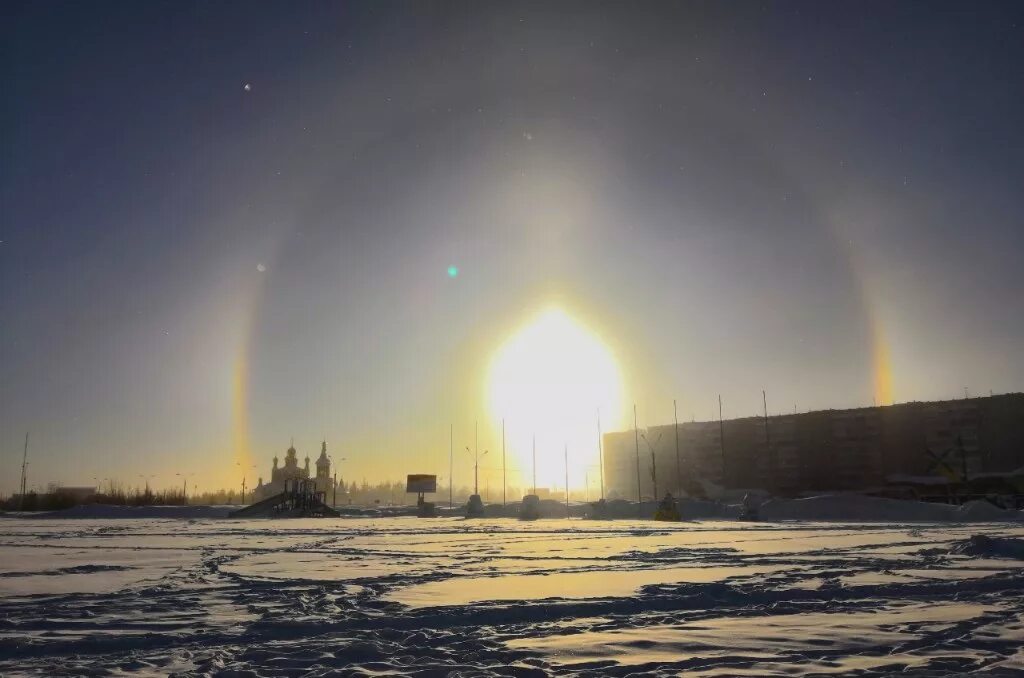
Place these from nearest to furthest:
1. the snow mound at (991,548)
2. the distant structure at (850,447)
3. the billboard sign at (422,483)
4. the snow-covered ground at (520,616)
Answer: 1. the snow-covered ground at (520,616)
2. the snow mound at (991,548)
3. the distant structure at (850,447)
4. the billboard sign at (422,483)

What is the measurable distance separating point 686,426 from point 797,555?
7356 cm

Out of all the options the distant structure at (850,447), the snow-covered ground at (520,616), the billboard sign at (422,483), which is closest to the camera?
the snow-covered ground at (520,616)

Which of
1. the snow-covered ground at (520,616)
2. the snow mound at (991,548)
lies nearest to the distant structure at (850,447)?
the snow mound at (991,548)

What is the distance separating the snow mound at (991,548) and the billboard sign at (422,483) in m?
68.0

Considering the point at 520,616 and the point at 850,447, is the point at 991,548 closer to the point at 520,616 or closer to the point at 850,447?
the point at 520,616

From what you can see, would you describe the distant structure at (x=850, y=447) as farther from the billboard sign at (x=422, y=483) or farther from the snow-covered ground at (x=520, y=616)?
the snow-covered ground at (x=520, y=616)

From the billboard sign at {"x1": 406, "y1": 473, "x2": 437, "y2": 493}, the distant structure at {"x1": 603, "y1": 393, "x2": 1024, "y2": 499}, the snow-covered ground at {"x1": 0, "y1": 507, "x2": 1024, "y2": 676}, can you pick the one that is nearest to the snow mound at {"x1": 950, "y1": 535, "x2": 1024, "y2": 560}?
the snow-covered ground at {"x1": 0, "y1": 507, "x2": 1024, "y2": 676}

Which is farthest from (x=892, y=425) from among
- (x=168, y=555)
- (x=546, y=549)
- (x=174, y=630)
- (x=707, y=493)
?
(x=174, y=630)

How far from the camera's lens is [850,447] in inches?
2771

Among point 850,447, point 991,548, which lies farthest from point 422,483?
point 991,548

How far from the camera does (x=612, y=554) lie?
16.7 meters

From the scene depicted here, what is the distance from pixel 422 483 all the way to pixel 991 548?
Result: 6975 centimetres

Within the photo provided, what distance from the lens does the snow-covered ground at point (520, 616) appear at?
555cm

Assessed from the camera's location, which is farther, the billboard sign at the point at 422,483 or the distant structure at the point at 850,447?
the billboard sign at the point at 422,483
